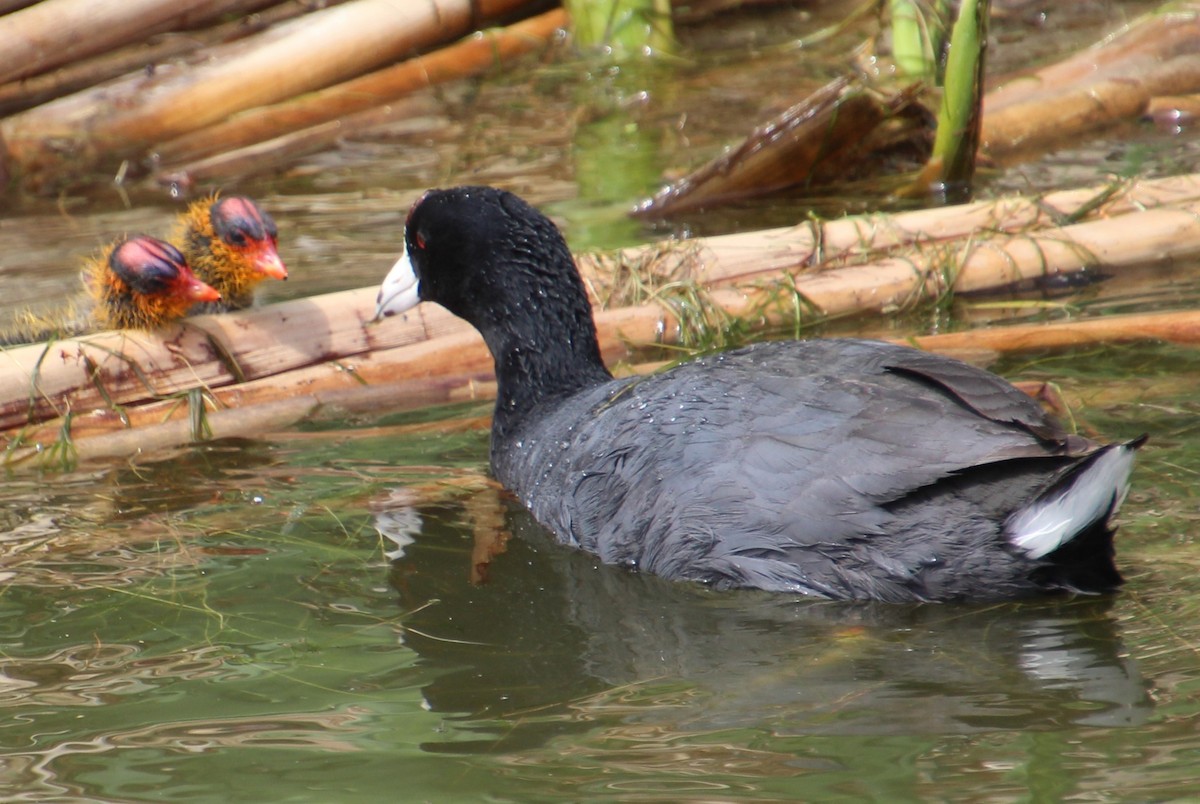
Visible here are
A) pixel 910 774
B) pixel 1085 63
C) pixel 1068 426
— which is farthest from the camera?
pixel 1085 63

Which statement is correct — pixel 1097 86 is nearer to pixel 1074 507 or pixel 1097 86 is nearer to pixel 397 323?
pixel 397 323

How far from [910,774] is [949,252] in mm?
3062

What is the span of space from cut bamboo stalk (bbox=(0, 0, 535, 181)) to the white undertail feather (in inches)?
205

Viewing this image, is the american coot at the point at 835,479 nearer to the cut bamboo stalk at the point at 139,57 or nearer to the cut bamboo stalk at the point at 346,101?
the cut bamboo stalk at the point at 139,57

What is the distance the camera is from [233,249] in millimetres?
4699

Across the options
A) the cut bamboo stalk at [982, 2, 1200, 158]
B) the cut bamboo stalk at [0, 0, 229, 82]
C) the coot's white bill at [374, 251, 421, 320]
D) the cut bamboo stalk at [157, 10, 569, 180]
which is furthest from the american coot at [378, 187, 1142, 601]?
the cut bamboo stalk at [157, 10, 569, 180]

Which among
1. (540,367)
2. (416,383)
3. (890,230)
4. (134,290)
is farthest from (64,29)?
(890,230)

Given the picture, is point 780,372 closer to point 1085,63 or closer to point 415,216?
Result: point 415,216

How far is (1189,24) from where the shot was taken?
7.66 metres

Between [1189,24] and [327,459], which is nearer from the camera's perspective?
[327,459]

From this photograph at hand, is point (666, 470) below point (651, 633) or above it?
above

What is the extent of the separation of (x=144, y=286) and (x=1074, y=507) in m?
2.78

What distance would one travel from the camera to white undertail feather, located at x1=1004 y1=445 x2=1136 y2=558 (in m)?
2.80

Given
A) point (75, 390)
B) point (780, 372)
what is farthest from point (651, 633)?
point (75, 390)
